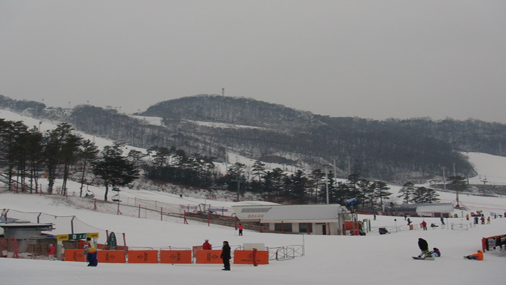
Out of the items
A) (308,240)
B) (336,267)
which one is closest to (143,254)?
(336,267)

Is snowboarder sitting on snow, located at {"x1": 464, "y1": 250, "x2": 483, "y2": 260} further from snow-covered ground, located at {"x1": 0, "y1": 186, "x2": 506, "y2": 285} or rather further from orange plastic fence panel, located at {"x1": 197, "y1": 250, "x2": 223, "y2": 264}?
orange plastic fence panel, located at {"x1": 197, "y1": 250, "x2": 223, "y2": 264}

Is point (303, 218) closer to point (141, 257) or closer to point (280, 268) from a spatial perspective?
point (141, 257)

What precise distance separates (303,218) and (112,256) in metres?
26.5

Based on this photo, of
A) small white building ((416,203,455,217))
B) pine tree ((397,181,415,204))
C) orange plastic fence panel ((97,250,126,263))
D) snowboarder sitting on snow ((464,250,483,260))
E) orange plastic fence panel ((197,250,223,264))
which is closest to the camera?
snowboarder sitting on snow ((464,250,483,260))

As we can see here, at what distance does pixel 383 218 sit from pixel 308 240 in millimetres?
31339

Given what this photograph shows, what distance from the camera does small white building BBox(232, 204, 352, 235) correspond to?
44.6m

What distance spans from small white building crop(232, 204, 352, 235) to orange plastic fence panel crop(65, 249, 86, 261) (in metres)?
25.6

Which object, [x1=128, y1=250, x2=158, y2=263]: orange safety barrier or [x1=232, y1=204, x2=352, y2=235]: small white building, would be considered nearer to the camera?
[x1=128, y1=250, x2=158, y2=263]: orange safety barrier

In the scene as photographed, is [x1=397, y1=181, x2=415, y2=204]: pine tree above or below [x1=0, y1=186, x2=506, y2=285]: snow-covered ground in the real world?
above

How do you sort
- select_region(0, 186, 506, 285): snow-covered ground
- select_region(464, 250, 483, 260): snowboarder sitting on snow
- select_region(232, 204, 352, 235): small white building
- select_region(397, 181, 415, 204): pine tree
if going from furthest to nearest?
select_region(397, 181, 415, 204): pine tree, select_region(232, 204, 352, 235): small white building, select_region(464, 250, 483, 260): snowboarder sitting on snow, select_region(0, 186, 506, 285): snow-covered ground

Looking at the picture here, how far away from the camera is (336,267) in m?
19.5

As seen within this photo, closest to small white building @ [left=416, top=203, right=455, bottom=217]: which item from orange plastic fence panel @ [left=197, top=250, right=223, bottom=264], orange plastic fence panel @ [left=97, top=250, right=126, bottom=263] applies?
orange plastic fence panel @ [left=197, top=250, right=223, bottom=264]

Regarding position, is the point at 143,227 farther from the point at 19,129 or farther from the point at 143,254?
the point at 19,129

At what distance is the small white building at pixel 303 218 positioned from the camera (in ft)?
146
